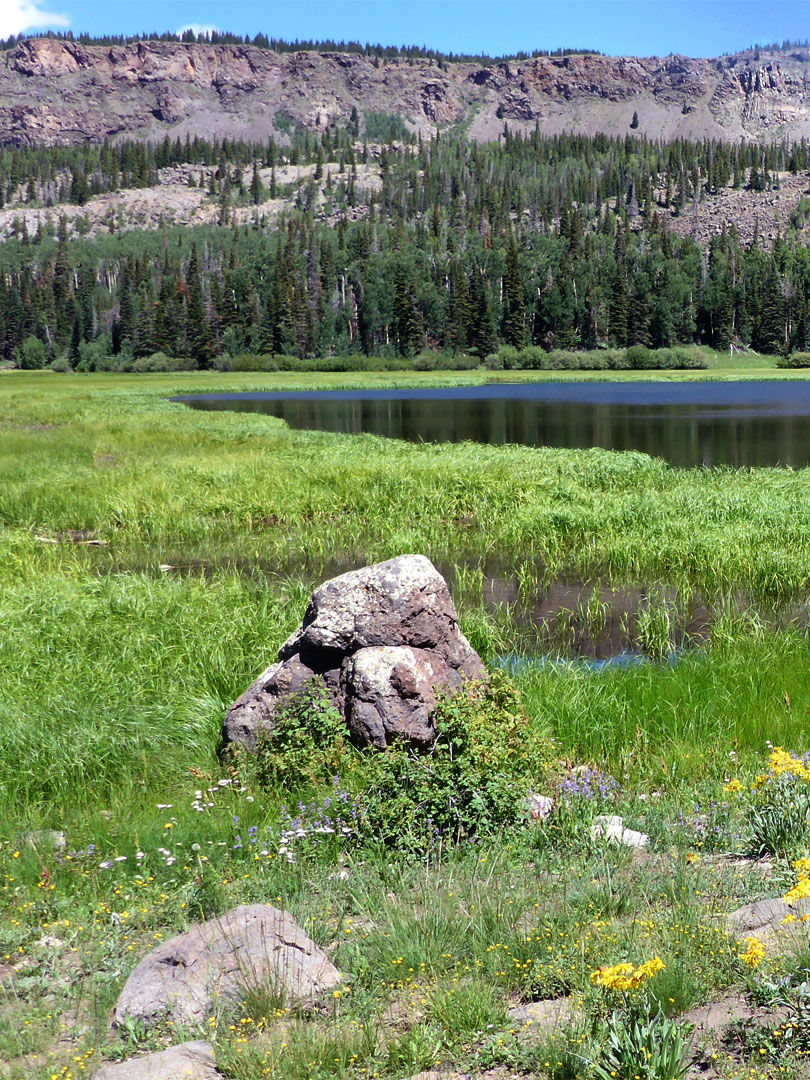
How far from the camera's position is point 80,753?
27.7ft

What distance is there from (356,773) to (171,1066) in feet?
11.8

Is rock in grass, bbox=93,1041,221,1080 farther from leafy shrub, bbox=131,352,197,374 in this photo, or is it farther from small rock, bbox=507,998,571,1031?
leafy shrub, bbox=131,352,197,374

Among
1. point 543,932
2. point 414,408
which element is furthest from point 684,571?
point 414,408

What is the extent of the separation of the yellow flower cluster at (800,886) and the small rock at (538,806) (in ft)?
6.25

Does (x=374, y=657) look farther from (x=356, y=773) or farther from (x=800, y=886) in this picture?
(x=800, y=886)

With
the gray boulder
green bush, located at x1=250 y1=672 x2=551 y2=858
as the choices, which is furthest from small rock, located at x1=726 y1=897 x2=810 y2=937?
the gray boulder

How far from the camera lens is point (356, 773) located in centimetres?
744

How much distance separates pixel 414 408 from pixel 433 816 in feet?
221

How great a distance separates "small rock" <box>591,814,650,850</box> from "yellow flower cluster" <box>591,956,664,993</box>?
192 centimetres

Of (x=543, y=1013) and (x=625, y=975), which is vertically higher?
(x=625, y=975)

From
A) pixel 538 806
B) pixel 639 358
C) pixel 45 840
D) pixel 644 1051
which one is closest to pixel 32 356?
pixel 639 358

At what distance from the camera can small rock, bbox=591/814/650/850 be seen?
601cm

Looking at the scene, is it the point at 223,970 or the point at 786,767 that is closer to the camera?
the point at 223,970

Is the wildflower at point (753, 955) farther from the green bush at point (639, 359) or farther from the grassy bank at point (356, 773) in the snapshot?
the green bush at point (639, 359)
